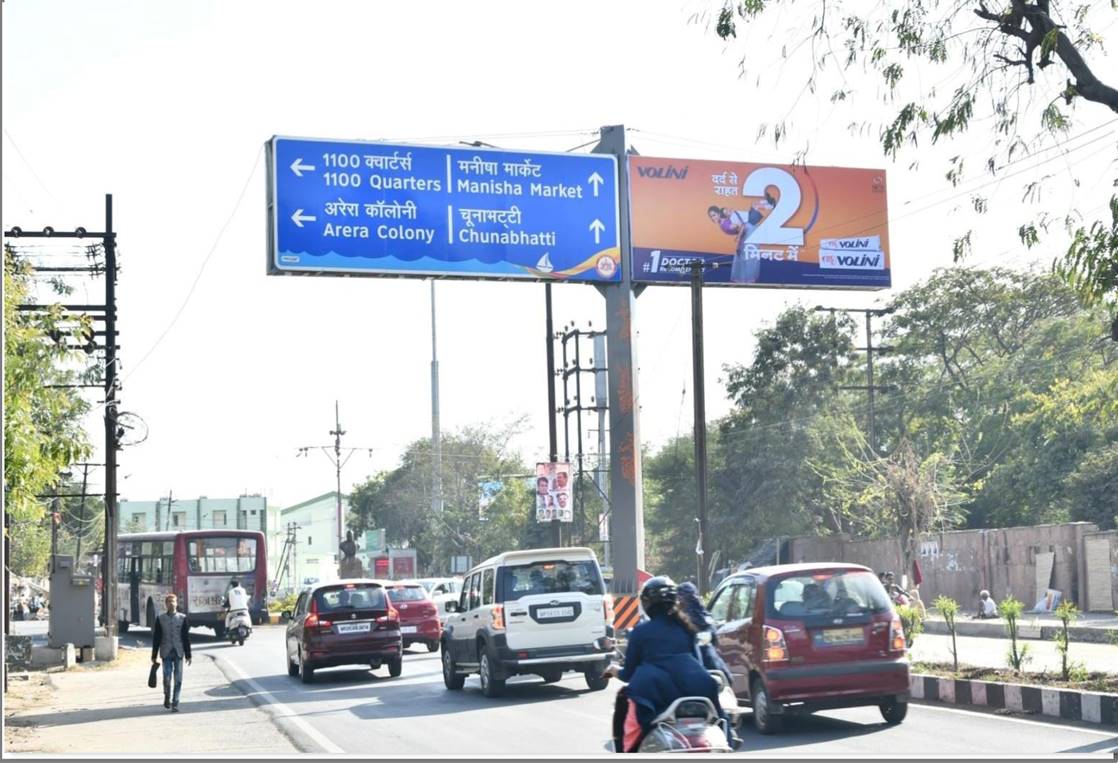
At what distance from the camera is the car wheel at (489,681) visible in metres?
19.4

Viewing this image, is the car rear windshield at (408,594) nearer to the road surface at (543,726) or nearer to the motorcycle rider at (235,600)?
the motorcycle rider at (235,600)

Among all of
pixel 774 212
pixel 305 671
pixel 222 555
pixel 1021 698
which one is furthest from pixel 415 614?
pixel 1021 698

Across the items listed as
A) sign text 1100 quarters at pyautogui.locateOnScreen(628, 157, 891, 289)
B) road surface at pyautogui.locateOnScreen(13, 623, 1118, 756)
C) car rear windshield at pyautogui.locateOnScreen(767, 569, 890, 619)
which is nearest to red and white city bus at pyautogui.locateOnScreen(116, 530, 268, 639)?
sign text 1100 quarters at pyautogui.locateOnScreen(628, 157, 891, 289)

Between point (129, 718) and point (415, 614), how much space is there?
1328 centimetres

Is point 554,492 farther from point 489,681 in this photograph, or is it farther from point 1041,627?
point 489,681

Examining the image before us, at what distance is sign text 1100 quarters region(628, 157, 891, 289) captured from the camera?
94.0 ft

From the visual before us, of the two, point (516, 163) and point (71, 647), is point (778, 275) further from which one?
point (71, 647)

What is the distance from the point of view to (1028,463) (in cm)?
4881

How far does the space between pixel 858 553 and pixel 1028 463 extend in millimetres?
6813

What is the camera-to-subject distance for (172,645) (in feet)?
63.5

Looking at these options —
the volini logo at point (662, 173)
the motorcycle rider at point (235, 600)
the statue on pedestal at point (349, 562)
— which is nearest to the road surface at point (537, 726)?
the volini logo at point (662, 173)

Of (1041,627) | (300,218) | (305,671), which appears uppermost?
(300,218)

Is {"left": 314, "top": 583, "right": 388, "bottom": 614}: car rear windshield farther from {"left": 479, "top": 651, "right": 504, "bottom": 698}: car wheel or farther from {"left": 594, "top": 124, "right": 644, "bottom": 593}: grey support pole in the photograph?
{"left": 594, "top": 124, "right": 644, "bottom": 593}: grey support pole

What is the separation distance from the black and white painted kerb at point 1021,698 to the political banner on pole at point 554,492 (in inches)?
763
